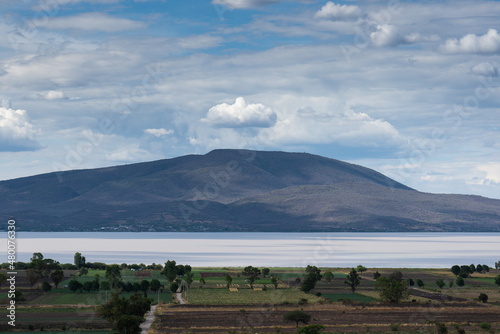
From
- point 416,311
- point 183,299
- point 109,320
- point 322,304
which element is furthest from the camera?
point 183,299

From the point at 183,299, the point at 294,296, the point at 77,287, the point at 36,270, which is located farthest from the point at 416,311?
the point at 36,270

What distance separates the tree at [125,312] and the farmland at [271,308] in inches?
92.6

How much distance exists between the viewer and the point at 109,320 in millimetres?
83188

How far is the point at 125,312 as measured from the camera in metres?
82.9

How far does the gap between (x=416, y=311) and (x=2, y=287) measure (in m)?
84.7

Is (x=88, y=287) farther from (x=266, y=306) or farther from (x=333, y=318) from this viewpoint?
(x=333, y=318)

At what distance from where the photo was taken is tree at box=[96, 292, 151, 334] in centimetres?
7494

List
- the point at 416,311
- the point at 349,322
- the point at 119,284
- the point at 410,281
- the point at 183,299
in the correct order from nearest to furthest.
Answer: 1. the point at 349,322
2. the point at 416,311
3. the point at 183,299
4. the point at 119,284
5. the point at 410,281

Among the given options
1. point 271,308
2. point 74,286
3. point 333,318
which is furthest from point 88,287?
point 333,318

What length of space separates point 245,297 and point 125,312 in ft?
139

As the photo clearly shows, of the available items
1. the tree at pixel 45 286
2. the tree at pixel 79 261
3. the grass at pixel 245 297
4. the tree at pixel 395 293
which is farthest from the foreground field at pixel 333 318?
the tree at pixel 79 261

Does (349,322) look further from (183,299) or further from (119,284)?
(119,284)

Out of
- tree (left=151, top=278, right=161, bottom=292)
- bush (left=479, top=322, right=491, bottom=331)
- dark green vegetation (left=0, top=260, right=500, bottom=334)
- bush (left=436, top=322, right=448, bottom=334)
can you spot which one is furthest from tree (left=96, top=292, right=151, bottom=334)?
bush (left=479, top=322, right=491, bottom=331)

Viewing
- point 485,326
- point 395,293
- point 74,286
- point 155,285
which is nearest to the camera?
point 485,326
